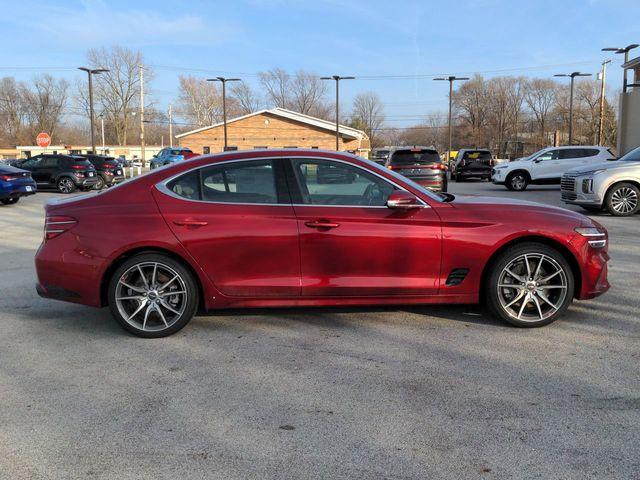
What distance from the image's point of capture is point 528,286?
466cm

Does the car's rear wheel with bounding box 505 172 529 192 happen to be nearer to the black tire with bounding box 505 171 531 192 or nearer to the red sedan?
the black tire with bounding box 505 171 531 192

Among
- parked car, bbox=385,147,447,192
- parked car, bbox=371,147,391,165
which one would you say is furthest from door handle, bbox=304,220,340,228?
parked car, bbox=371,147,391,165

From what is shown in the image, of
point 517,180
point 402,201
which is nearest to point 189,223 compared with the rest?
point 402,201

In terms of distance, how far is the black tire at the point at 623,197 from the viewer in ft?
39.7

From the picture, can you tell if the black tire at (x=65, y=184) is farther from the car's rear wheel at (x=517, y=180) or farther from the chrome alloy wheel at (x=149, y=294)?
the chrome alloy wheel at (x=149, y=294)

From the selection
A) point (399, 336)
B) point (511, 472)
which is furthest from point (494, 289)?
point (511, 472)

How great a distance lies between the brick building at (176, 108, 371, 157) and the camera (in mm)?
51906

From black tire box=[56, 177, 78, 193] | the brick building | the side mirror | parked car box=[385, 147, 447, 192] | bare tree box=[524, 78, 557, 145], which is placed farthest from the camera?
bare tree box=[524, 78, 557, 145]

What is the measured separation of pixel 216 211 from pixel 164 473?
2.34m

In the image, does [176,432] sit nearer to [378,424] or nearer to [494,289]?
[378,424]

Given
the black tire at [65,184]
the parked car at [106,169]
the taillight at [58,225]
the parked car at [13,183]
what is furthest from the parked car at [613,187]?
the parked car at [106,169]

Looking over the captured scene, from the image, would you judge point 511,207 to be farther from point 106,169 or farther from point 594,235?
point 106,169

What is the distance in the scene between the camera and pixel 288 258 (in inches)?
177

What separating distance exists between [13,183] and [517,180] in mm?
18319
